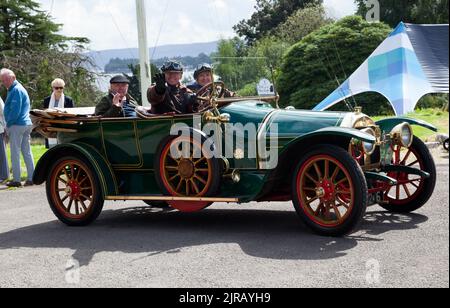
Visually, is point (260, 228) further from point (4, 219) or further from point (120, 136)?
point (4, 219)

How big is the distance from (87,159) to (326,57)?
22.0 meters

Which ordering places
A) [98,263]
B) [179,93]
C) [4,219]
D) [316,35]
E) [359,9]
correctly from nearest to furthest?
[98,263] < [179,93] < [4,219] < [316,35] < [359,9]

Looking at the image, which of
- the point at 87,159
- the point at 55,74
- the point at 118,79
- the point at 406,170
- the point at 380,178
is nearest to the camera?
the point at 380,178

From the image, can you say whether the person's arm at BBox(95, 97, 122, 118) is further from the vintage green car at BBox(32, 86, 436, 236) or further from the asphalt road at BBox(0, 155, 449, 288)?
the asphalt road at BBox(0, 155, 449, 288)

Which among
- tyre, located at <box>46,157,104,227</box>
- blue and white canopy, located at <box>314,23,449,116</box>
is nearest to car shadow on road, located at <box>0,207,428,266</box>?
tyre, located at <box>46,157,104,227</box>

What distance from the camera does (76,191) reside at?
269 inches

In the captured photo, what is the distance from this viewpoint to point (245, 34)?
156ft

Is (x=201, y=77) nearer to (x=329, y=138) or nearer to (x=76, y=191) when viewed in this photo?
(x=76, y=191)

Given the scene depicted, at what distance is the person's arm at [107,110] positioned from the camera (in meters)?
6.90

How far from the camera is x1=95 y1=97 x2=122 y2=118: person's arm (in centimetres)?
690

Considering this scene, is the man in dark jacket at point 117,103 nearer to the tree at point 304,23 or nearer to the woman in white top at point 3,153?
the woman in white top at point 3,153

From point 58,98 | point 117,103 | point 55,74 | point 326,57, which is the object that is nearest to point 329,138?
point 117,103
